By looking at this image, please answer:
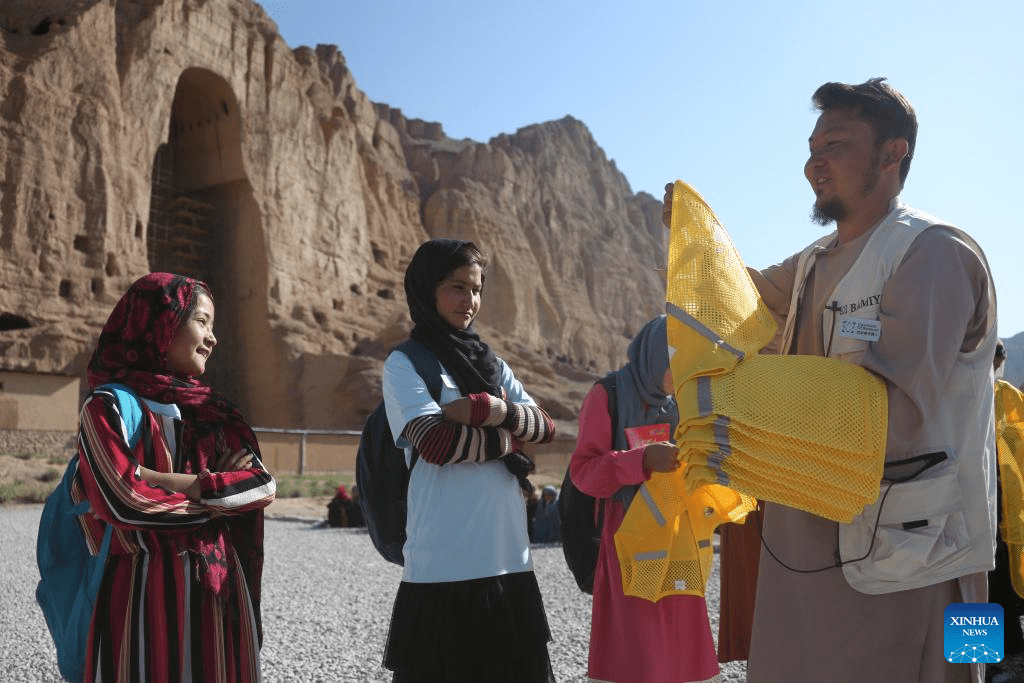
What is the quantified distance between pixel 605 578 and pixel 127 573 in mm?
1553

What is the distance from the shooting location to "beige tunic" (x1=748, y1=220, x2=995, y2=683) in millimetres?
1881

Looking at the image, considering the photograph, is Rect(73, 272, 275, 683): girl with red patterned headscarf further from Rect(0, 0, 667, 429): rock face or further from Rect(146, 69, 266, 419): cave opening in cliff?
Rect(146, 69, 266, 419): cave opening in cliff

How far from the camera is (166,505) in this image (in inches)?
94.0

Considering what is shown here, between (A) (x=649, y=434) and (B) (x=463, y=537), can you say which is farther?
(A) (x=649, y=434)

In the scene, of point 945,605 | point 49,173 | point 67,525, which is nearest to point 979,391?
point 945,605

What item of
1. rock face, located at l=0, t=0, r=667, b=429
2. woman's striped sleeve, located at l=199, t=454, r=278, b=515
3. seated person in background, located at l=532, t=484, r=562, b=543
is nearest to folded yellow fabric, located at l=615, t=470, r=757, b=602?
woman's striped sleeve, located at l=199, t=454, r=278, b=515

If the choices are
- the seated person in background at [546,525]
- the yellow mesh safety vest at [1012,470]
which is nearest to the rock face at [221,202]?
the seated person in background at [546,525]

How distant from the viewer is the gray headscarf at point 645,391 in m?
3.12

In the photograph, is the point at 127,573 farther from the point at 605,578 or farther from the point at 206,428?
the point at 605,578

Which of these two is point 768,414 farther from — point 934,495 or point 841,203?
point 841,203

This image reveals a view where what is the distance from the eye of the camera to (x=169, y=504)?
2.40 metres

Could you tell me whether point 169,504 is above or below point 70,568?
above

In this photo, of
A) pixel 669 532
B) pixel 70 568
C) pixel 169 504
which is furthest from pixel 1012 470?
pixel 70 568

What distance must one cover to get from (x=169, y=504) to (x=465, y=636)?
2.96ft
